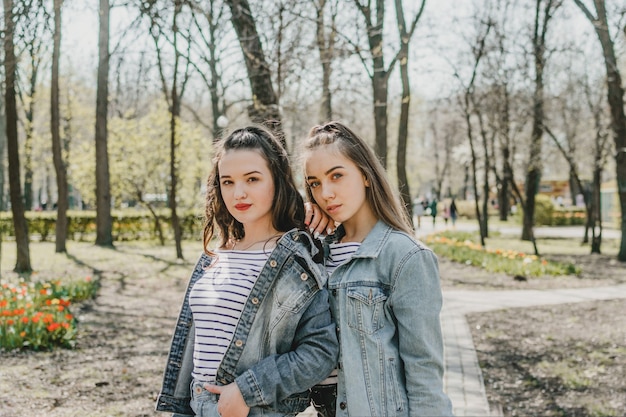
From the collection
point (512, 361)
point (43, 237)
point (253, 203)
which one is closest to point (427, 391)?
point (253, 203)

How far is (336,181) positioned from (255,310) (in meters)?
0.52

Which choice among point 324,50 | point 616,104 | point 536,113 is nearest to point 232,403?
point 324,50

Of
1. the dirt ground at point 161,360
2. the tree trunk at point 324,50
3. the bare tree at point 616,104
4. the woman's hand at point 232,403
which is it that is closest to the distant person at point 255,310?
the woman's hand at point 232,403

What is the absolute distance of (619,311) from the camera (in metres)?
8.91

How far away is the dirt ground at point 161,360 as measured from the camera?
477cm

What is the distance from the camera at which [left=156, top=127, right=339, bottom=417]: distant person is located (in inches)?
79.7

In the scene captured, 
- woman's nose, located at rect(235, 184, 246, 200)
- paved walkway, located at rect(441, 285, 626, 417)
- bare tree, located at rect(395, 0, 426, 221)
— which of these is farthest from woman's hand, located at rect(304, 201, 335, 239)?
bare tree, located at rect(395, 0, 426, 221)

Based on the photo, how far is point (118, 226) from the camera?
2314cm

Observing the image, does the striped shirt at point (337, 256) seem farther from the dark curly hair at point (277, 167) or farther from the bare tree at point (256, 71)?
the bare tree at point (256, 71)

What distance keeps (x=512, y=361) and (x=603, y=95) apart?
579 inches

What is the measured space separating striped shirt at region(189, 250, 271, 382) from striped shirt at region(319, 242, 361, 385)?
0.24 meters

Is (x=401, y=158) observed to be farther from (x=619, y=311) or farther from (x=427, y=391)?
(x=427, y=391)

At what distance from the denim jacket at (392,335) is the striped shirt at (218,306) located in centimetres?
33

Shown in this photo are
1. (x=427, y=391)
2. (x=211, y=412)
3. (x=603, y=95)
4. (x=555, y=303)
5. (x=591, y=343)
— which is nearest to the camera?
(x=427, y=391)
